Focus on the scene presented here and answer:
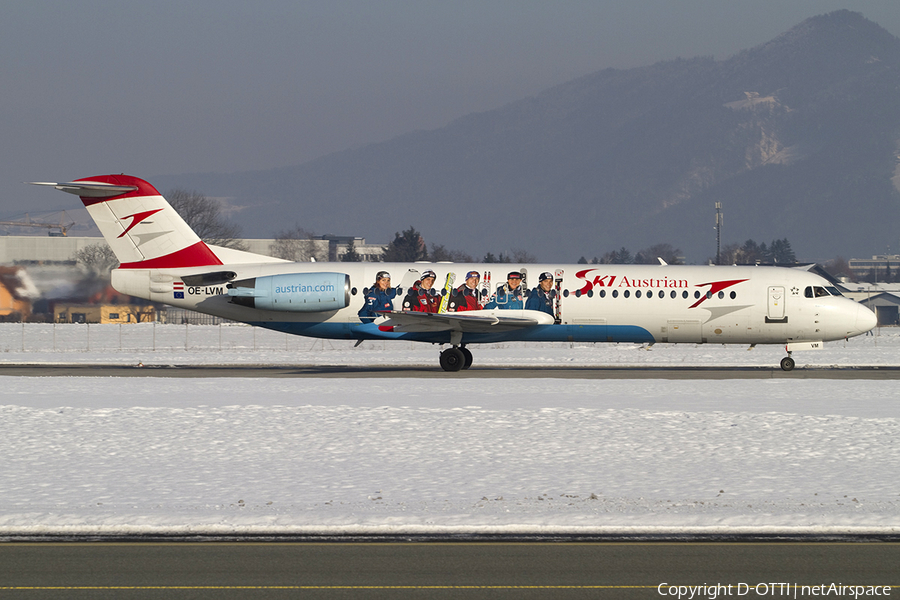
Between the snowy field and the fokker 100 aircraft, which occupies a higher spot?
the fokker 100 aircraft

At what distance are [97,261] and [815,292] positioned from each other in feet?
155

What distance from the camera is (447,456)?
15.7 m

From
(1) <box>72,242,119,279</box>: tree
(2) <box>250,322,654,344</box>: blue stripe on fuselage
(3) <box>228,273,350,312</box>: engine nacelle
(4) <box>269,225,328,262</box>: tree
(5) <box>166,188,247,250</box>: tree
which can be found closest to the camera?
(3) <box>228,273,350,312</box>: engine nacelle

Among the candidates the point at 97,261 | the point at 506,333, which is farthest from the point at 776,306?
the point at 97,261

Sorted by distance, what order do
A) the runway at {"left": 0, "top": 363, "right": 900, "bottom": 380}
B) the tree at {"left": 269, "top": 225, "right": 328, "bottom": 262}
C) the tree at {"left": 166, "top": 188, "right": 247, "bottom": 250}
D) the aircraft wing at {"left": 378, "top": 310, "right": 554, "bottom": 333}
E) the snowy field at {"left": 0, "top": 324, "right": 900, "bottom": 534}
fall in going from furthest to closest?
the tree at {"left": 269, "top": 225, "right": 328, "bottom": 262} → the tree at {"left": 166, "top": 188, "right": 247, "bottom": 250} → the aircraft wing at {"left": 378, "top": 310, "right": 554, "bottom": 333} → the runway at {"left": 0, "top": 363, "right": 900, "bottom": 380} → the snowy field at {"left": 0, "top": 324, "right": 900, "bottom": 534}

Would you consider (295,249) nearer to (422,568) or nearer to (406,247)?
(406,247)

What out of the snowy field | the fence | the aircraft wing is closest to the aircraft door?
the snowy field

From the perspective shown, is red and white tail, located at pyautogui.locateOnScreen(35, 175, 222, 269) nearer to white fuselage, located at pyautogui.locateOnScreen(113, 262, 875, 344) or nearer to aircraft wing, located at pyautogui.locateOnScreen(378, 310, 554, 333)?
white fuselage, located at pyautogui.locateOnScreen(113, 262, 875, 344)

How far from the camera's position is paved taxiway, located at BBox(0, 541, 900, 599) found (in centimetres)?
872

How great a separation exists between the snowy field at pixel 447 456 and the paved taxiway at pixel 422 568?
617mm

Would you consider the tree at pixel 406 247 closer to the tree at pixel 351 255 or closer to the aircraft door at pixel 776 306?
the tree at pixel 351 255

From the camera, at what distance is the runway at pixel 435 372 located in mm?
29703

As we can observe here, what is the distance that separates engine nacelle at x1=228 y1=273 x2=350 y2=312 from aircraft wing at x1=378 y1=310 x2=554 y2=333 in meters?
1.91

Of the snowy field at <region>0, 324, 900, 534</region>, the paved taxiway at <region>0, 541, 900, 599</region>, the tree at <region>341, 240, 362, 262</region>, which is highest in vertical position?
the tree at <region>341, 240, 362, 262</region>
